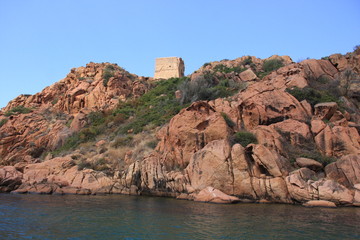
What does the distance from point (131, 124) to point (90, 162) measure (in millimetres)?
8692

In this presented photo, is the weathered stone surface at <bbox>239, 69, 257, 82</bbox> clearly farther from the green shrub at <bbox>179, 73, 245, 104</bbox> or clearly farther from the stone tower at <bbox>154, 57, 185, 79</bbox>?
the stone tower at <bbox>154, 57, 185, 79</bbox>

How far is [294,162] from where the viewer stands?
17.9m

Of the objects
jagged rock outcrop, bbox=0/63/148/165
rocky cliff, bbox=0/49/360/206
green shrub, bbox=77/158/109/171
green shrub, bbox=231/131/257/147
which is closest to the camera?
rocky cliff, bbox=0/49/360/206

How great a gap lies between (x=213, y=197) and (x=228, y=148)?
3.30 meters

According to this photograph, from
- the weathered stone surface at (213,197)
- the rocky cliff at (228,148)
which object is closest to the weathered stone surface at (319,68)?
the rocky cliff at (228,148)

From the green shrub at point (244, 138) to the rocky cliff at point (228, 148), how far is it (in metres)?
0.07

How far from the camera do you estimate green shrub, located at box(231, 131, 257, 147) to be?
1919 cm

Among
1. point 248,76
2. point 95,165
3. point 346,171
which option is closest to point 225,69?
point 248,76

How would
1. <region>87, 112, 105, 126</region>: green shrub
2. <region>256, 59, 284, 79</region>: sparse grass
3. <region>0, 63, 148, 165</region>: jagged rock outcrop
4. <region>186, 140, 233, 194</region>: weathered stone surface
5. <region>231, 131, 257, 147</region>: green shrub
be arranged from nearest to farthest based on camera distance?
<region>186, 140, 233, 194</region>: weathered stone surface → <region>231, 131, 257, 147</region>: green shrub → <region>0, 63, 148, 165</region>: jagged rock outcrop → <region>87, 112, 105, 126</region>: green shrub → <region>256, 59, 284, 79</region>: sparse grass

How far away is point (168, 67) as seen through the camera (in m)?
59.3

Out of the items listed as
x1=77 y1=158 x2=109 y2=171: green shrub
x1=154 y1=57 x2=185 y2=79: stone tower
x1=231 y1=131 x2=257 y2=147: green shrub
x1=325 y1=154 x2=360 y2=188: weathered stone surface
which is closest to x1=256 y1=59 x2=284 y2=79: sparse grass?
x1=154 y1=57 x2=185 y2=79: stone tower

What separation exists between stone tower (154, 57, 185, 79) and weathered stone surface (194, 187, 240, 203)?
43550 mm

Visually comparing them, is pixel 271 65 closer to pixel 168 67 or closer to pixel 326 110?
pixel 168 67

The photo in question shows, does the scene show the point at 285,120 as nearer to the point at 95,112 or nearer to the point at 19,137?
the point at 95,112
